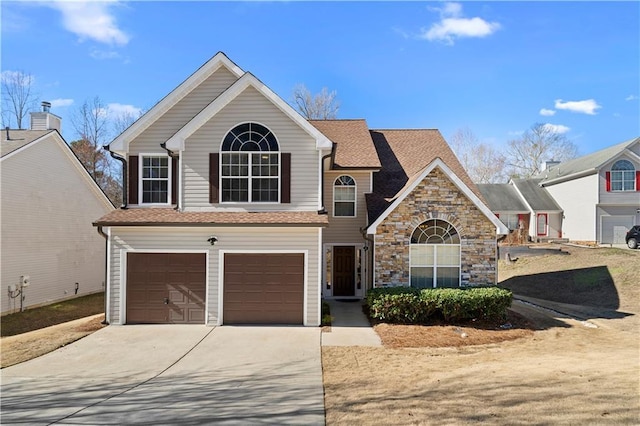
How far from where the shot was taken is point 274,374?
8047 mm

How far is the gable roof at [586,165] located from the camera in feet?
93.2

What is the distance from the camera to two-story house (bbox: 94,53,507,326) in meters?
12.4

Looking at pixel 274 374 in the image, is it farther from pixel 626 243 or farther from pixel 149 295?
pixel 626 243

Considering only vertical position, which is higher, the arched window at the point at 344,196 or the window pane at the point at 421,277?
the arched window at the point at 344,196

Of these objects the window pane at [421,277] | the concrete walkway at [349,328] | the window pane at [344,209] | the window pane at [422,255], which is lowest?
the concrete walkway at [349,328]

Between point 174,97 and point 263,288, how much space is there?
7.28 m

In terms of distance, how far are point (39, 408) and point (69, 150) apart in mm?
14402

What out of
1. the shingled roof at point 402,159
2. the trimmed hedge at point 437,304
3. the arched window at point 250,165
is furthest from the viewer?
the shingled roof at point 402,159

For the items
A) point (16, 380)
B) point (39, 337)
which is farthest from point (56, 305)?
point (16, 380)

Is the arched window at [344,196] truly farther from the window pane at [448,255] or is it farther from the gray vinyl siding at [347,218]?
the window pane at [448,255]

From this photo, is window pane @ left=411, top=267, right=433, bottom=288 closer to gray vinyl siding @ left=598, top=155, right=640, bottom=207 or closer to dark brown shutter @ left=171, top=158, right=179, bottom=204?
dark brown shutter @ left=171, top=158, right=179, bottom=204

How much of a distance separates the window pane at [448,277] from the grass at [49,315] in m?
12.9

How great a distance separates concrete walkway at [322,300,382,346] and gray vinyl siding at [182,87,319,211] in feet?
12.6

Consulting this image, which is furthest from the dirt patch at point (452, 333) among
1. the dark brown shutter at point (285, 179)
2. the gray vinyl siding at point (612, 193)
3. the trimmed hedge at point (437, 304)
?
the gray vinyl siding at point (612, 193)
